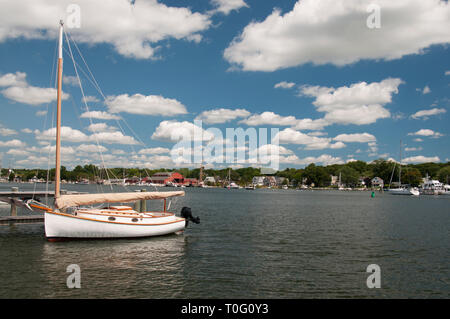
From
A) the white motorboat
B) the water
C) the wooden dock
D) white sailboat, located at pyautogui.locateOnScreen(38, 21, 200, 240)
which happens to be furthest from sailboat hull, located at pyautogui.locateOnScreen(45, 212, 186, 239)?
the white motorboat

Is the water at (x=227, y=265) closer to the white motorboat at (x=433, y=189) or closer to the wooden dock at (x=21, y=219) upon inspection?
the wooden dock at (x=21, y=219)

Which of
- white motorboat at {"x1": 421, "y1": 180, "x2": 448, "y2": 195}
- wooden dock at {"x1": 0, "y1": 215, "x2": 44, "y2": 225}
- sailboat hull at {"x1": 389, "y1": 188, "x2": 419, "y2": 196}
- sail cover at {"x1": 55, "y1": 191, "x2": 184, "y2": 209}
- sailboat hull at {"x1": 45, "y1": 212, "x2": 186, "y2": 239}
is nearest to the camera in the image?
sailboat hull at {"x1": 45, "y1": 212, "x2": 186, "y2": 239}

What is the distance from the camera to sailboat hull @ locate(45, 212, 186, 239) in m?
26.3

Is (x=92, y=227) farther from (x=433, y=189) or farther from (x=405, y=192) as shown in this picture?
(x=433, y=189)

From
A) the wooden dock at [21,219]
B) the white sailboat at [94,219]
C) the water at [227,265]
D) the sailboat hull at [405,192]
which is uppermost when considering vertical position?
the white sailboat at [94,219]

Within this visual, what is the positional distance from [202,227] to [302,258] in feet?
54.5

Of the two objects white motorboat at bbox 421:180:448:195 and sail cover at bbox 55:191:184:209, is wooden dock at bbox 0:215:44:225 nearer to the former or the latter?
sail cover at bbox 55:191:184:209

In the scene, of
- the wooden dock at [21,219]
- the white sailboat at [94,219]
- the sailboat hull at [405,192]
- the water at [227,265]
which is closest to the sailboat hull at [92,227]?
the white sailboat at [94,219]

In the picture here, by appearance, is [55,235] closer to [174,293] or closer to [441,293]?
[174,293]

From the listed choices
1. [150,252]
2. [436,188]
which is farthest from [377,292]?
[436,188]

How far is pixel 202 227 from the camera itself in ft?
126

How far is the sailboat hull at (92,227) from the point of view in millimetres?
26328

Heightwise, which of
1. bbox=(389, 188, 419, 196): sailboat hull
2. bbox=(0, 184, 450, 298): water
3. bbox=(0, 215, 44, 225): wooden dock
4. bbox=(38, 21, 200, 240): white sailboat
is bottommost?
bbox=(389, 188, 419, 196): sailboat hull

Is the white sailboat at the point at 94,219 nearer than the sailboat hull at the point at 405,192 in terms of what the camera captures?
Yes
